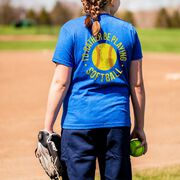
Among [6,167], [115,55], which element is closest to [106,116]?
[115,55]

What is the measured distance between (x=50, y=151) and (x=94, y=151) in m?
0.27

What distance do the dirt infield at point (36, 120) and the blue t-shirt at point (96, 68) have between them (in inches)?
98.5

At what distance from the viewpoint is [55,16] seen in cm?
8050

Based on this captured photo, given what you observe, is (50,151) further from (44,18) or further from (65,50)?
(44,18)

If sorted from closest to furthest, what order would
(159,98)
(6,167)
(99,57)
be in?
(99,57) < (6,167) < (159,98)

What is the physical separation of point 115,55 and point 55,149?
668 mm

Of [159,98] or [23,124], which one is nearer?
[23,124]

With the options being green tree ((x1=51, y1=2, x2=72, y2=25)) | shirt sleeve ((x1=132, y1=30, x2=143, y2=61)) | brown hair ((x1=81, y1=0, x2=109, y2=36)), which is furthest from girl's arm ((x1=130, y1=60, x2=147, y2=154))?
green tree ((x1=51, y1=2, x2=72, y2=25))

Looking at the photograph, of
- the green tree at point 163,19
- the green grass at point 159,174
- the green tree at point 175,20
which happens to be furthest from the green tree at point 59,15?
the green grass at point 159,174

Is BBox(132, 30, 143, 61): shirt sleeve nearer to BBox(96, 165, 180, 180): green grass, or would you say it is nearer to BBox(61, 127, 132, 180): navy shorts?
BBox(61, 127, 132, 180): navy shorts

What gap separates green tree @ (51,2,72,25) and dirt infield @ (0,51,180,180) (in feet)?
201

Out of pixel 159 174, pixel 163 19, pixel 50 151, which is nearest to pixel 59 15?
pixel 163 19

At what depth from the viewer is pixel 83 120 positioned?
3.52m

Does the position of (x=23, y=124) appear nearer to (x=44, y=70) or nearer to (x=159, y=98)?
(x=159, y=98)
